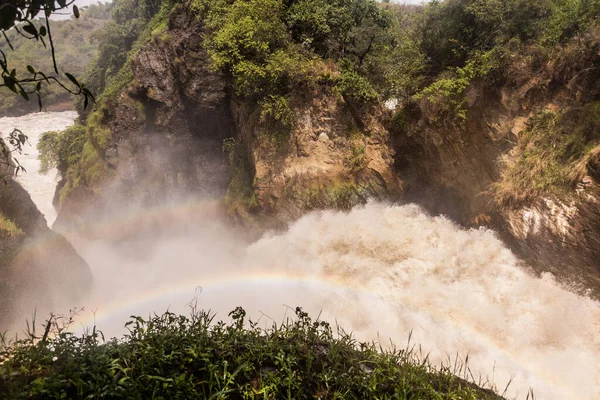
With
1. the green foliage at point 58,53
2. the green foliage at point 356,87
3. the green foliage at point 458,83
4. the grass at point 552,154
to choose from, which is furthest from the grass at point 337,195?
the green foliage at point 58,53

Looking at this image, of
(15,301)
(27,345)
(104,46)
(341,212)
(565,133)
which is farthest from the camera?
(104,46)

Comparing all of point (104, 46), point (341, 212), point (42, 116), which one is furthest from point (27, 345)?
point (42, 116)

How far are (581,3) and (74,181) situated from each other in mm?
23003

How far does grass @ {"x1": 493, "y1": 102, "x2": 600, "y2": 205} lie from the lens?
722cm

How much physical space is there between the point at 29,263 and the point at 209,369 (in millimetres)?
8302

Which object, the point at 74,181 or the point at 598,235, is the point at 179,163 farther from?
the point at 598,235

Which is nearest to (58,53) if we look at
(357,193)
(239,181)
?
(239,181)

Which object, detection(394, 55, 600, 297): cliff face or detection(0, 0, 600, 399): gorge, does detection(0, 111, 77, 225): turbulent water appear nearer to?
detection(0, 0, 600, 399): gorge

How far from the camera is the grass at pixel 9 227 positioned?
8.24m

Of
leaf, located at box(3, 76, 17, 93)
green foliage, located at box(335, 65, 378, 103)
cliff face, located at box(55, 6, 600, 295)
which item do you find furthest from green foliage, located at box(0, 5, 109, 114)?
leaf, located at box(3, 76, 17, 93)

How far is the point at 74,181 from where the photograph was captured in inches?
760

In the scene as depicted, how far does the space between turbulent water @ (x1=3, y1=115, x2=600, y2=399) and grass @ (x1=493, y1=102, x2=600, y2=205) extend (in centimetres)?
160

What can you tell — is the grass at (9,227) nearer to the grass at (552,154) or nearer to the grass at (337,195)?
the grass at (337,195)

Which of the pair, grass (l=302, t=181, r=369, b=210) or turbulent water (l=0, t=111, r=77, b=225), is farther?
turbulent water (l=0, t=111, r=77, b=225)
